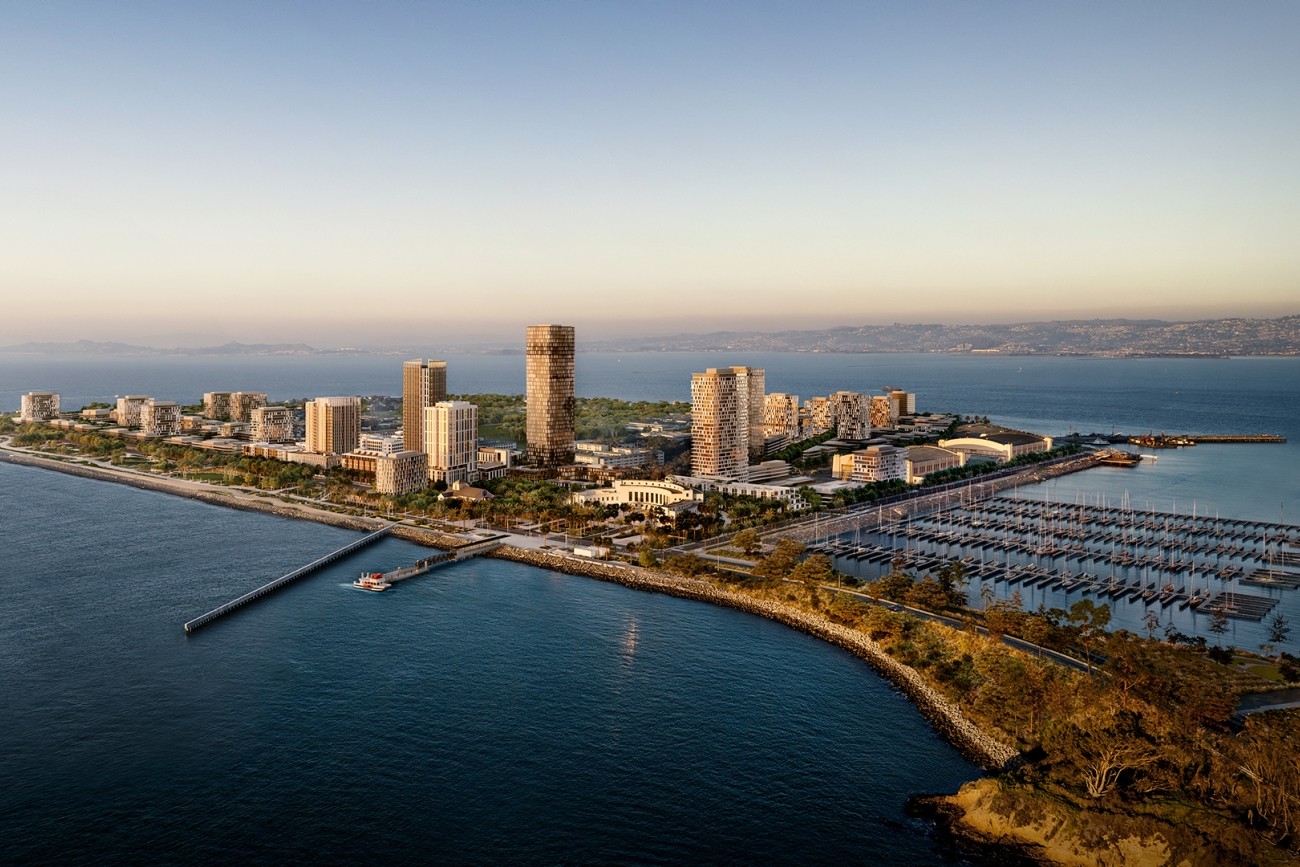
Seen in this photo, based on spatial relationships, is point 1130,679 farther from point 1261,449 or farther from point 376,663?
point 1261,449

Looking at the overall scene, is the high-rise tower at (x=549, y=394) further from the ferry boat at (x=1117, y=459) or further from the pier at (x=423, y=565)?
the ferry boat at (x=1117, y=459)

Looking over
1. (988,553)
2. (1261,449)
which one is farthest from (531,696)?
(1261,449)

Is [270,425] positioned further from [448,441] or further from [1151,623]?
[1151,623]

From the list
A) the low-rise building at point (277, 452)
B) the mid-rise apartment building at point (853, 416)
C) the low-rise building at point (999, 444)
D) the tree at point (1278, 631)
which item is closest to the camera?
the tree at point (1278, 631)

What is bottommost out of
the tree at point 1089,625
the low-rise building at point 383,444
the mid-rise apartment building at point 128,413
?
the tree at point 1089,625

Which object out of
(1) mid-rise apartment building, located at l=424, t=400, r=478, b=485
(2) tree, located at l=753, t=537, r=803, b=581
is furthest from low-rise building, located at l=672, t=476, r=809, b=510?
(2) tree, located at l=753, t=537, r=803, b=581

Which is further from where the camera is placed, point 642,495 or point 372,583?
point 642,495

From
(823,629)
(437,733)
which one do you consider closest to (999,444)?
(823,629)

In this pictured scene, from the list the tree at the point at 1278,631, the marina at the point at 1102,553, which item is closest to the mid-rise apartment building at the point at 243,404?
the marina at the point at 1102,553
